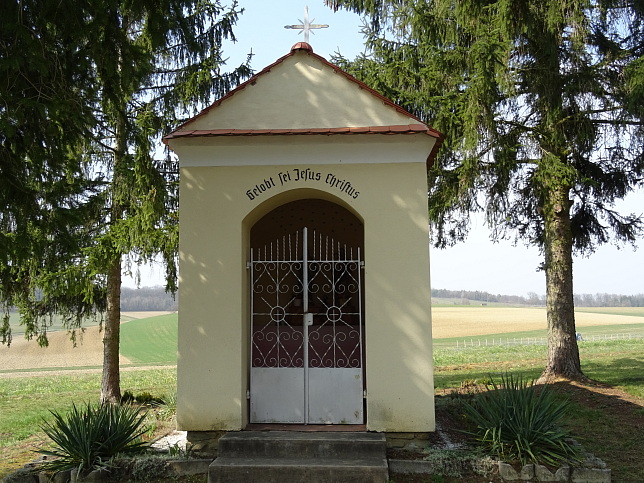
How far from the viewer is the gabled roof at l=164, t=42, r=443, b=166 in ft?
23.3

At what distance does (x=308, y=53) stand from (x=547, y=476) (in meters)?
5.73

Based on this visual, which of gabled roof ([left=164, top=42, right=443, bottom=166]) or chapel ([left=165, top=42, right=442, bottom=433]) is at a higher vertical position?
gabled roof ([left=164, top=42, right=443, bottom=166])

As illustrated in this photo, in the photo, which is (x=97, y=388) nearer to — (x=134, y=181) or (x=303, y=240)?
(x=134, y=181)

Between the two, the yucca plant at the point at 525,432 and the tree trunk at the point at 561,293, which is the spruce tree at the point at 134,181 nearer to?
the yucca plant at the point at 525,432

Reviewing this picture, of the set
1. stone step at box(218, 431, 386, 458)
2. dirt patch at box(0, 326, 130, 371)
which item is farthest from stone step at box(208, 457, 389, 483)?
dirt patch at box(0, 326, 130, 371)

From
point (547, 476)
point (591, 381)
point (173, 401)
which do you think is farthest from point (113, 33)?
point (591, 381)

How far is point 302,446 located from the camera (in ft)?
21.5

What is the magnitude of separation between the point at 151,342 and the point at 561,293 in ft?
127

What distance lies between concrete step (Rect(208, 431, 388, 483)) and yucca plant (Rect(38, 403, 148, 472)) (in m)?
1.19

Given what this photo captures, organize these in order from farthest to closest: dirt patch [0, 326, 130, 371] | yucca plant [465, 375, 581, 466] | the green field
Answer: dirt patch [0, 326, 130, 371] < the green field < yucca plant [465, 375, 581, 466]

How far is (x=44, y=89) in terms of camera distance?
6770mm

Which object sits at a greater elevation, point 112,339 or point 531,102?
point 531,102

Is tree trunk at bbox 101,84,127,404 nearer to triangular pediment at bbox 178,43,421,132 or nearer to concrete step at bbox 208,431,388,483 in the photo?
triangular pediment at bbox 178,43,421,132

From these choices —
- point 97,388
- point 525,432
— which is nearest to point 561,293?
point 525,432
